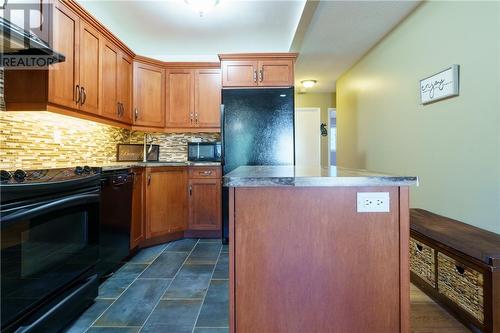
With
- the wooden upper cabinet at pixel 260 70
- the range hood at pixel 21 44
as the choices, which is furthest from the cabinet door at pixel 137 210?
the wooden upper cabinet at pixel 260 70

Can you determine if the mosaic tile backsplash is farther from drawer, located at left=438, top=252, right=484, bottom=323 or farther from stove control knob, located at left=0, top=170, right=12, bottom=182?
drawer, located at left=438, top=252, right=484, bottom=323

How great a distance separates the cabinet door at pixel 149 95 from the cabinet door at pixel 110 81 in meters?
0.38

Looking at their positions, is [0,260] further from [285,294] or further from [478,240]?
[478,240]

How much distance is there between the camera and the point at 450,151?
215 centimetres

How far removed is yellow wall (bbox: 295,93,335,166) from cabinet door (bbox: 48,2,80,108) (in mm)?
4539

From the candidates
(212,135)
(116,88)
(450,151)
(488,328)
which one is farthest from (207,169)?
(488,328)

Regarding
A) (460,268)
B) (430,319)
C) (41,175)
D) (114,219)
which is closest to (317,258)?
(460,268)

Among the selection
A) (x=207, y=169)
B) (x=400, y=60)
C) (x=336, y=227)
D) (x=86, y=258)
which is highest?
(x=400, y=60)

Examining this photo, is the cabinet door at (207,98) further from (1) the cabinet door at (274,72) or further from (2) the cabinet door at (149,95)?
(1) the cabinet door at (274,72)

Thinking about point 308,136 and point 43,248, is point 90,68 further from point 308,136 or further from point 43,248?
point 308,136

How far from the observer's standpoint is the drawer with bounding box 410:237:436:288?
1771 mm

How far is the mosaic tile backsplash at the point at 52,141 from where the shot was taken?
196 cm

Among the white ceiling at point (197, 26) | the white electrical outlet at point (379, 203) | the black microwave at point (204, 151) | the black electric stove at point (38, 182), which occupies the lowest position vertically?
the white electrical outlet at point (379, 203)

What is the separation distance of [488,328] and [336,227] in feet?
3.45
